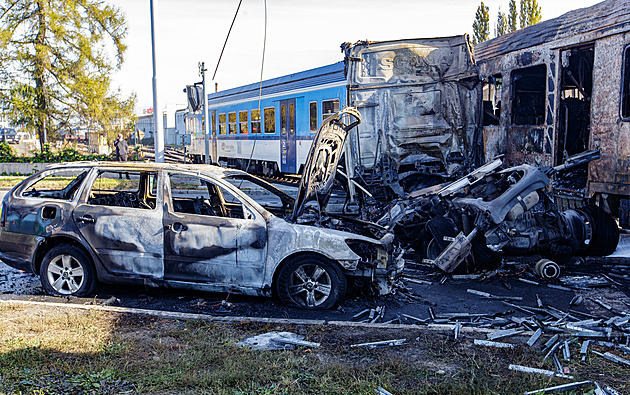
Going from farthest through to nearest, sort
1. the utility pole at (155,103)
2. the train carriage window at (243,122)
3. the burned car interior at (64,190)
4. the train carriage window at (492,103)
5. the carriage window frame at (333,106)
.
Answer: the train carriage window at (243,122)
the carriage window frame at (333,106)
the utility pole at (155,103)
the train carriage window at (492,103)
the burned car interior at (64,190)

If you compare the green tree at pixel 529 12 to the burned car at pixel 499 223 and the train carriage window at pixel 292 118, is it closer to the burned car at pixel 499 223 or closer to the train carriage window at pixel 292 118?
the train carriage window at pixel 292 118

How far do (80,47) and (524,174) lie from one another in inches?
1025

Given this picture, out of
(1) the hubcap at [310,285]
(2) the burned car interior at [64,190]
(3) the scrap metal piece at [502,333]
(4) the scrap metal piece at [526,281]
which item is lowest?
(4) the scrap metal piece at [526,281]

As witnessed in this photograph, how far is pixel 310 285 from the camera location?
6.10m

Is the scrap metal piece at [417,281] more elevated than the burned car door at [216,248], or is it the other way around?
the burned car door at [216,248]

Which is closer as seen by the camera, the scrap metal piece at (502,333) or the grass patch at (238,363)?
the grass patch at (238,363)

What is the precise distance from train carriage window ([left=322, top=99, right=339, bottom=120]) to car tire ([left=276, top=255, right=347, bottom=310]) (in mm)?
10497

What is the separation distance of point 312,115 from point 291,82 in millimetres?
2072

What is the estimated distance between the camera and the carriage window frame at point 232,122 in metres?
24.0

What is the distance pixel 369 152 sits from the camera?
1141 centimetres

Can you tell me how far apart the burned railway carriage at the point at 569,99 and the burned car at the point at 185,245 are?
4518 millimetres

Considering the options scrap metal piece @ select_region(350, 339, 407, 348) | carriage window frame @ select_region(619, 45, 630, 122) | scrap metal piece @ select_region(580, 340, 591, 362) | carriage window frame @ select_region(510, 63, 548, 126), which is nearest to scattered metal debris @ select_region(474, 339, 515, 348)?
scrap metal piece @ select_region(580, 340, 591, 362)

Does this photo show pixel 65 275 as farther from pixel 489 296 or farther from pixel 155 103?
pixel 155 103

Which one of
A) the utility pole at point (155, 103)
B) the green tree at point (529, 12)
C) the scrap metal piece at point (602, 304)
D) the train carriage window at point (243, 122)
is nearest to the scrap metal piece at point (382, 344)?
the scrap metal piece at point (602, 304)
